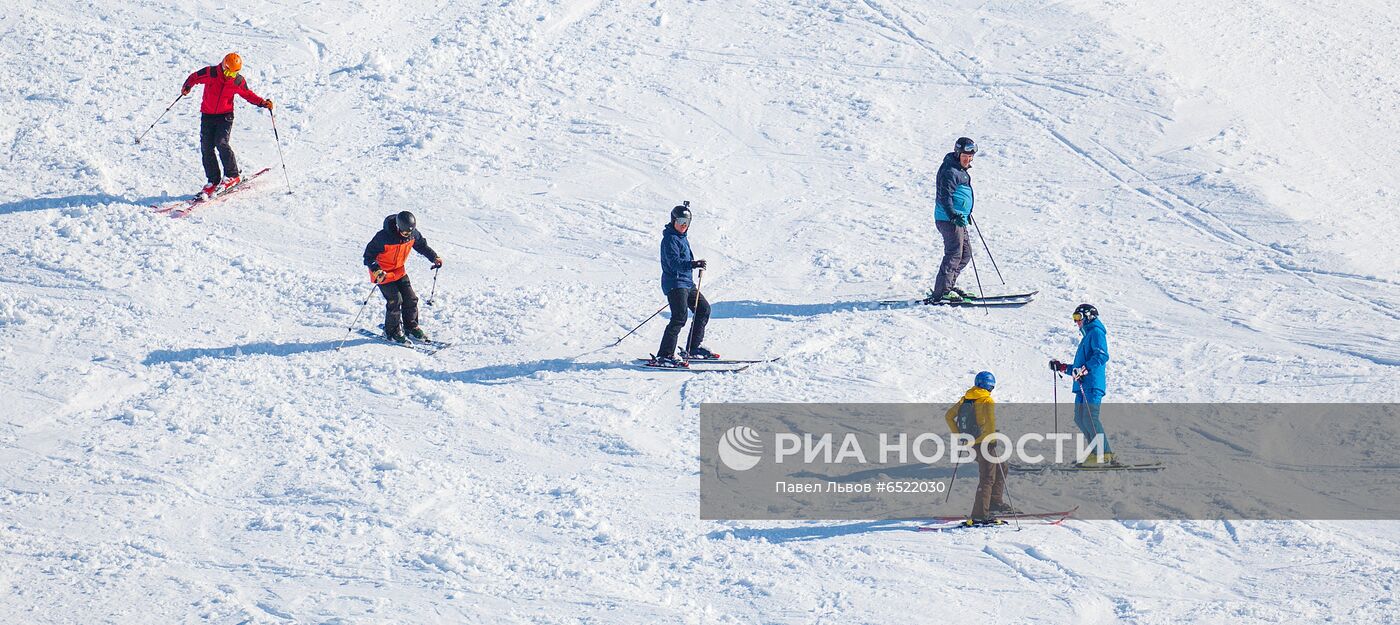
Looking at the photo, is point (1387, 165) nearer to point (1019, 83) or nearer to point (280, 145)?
point (1019, 83)

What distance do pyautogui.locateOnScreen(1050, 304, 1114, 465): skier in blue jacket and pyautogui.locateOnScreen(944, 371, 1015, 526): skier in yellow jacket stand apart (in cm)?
103

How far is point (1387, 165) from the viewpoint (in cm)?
1600

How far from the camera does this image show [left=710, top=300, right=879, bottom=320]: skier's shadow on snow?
42.5ft

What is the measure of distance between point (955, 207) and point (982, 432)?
380 cm

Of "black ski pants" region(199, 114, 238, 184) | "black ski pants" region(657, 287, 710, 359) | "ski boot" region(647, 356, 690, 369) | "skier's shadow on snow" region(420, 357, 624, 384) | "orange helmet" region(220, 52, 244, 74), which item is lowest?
"skier's shadow on snow" region(420, 357, 624, 384)

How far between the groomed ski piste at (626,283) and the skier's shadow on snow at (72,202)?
5 centimetres

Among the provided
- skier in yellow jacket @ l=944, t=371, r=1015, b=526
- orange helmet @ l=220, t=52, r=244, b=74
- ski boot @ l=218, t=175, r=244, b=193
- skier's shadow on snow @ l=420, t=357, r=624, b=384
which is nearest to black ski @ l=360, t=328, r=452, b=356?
skier's shadow on snow @ l=420, t=357, r=624, b=384

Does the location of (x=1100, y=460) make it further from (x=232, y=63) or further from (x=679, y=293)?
(x=232, y=63)

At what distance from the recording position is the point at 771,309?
1310 centimetres

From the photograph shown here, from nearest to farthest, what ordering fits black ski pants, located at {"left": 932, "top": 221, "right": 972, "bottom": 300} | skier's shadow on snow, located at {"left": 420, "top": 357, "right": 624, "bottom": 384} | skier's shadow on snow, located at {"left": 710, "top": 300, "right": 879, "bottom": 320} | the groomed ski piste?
the groomed ski piste, skier's shadow on snow, located at {"left": 420, "top": 357, "right": 624, "bottom": 384}, black ski pants, located at {"left": 932, "top": 221, "right": 972, "bottom": 300}, skier's shadow on snow, located at {"left": 710, "top": 300, "right": 879, "bottom": 320}

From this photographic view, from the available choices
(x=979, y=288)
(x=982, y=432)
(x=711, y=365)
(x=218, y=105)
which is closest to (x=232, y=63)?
(x=218, y=105)

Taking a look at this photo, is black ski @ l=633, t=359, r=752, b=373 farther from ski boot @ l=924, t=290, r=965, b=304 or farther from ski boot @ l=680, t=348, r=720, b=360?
ski boot @ l=924, t=290, r=965, b=304

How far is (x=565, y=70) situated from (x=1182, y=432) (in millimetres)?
9489

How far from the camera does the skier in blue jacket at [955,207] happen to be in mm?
12578
